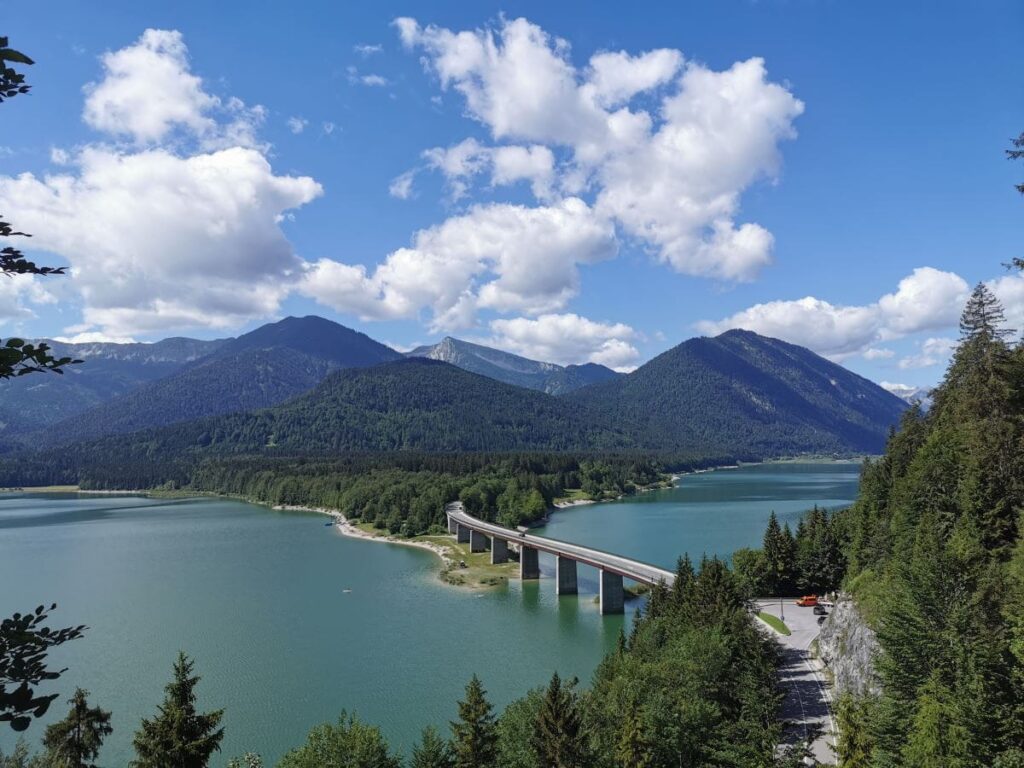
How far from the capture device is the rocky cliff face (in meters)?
36.7

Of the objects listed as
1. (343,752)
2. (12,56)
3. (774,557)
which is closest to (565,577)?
(774,557)

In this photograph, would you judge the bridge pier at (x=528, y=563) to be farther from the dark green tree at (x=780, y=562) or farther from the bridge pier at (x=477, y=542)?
the dark green tree at (x=780, y=562)

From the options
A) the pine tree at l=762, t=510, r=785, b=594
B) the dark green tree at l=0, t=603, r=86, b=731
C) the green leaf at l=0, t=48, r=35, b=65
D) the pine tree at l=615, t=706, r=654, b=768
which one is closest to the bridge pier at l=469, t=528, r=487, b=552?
the pine tree at l=762, t=510, r=785, b=594

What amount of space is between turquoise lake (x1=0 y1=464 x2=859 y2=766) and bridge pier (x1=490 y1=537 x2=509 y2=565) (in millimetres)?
7316

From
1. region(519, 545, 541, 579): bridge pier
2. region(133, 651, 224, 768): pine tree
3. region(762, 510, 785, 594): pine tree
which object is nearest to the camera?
region(133, 651, 224, 768): pine tree

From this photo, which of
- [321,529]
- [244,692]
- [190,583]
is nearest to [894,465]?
[244,692]

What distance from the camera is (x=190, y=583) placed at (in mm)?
90062

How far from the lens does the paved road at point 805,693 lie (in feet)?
113

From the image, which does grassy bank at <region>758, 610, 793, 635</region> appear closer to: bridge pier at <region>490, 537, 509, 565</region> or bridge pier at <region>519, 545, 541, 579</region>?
bridge pier at <region>519, 545, 541, 579</region>

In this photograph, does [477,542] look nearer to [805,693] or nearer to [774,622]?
[774,622]

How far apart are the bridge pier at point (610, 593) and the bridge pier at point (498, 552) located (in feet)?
103

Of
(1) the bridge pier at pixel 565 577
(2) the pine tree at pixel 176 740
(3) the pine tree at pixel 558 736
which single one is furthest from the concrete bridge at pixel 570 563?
(2) the pine tree at pixel 176 740

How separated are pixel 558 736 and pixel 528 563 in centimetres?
6599

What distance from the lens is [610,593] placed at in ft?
242
